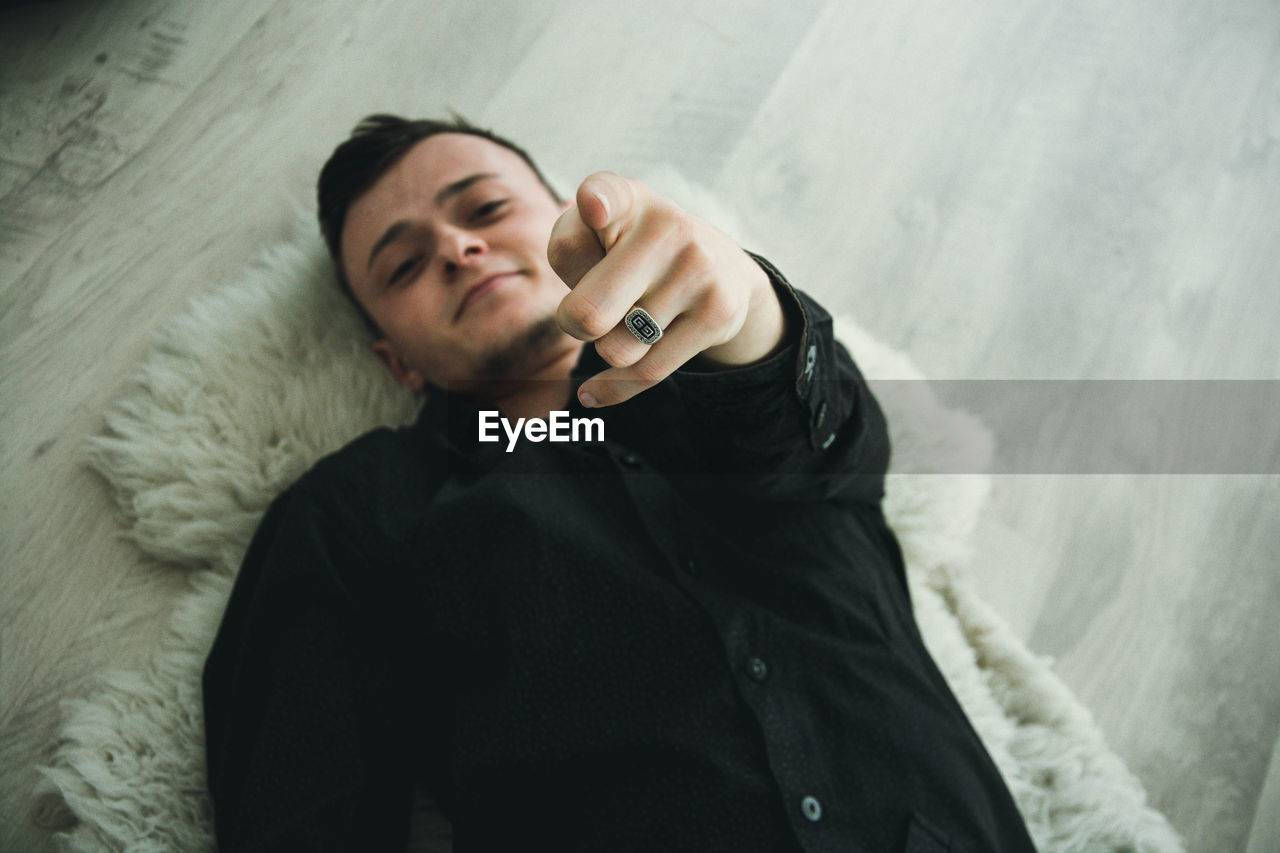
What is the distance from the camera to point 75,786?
651mm

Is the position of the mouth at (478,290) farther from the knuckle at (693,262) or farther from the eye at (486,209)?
the knuckle at (693,262)

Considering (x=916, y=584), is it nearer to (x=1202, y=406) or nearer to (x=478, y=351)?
(x=1202, y=406)

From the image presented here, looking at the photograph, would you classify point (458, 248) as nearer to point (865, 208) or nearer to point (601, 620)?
point (601, 620)

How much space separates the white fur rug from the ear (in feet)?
0.08

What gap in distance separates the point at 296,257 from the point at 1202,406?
1.30m

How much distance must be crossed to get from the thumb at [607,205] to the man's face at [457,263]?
339 mm

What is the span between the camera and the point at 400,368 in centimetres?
89

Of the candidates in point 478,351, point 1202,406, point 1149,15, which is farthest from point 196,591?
point 1149,15

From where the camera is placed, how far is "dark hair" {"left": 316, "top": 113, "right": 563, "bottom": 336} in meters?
0.85

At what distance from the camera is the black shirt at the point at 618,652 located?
578 millimetres

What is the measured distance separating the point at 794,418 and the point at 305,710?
521 millimetres

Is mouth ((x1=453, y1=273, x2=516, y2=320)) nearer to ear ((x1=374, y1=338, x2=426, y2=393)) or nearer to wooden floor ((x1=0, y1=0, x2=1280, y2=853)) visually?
ear ((x1=374, y1=338, x2=426, y2=393))

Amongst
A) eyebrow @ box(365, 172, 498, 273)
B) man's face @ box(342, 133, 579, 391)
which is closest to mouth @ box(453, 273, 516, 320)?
man's face @ box(342, 133, 579, 391)

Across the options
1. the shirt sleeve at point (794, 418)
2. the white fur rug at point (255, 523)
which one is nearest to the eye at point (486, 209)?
the white fur rug at point (255, 523)
